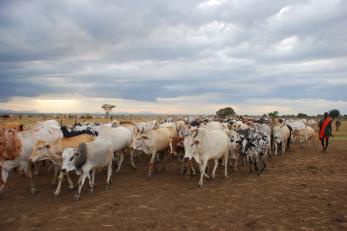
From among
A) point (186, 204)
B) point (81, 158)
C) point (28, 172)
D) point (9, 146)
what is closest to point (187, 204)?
point (186, 204)

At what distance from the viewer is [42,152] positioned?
10.3 meters

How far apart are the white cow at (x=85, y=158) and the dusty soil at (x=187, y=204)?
691 mm

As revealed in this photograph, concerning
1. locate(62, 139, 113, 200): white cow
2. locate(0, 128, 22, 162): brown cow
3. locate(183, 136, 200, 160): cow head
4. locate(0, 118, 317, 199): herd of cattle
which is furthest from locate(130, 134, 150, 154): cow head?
locate(0, 128, 22, 162): brown cow

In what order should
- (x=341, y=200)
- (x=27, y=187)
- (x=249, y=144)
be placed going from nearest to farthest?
(x=341, y=200) < (x=27, y=187) < (x=249, y=144)

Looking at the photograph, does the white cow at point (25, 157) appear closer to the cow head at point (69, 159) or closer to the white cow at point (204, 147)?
the cow head at point (69, 159)

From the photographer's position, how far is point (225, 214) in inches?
313

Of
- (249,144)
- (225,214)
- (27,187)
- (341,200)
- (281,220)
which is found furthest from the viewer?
(249,144)

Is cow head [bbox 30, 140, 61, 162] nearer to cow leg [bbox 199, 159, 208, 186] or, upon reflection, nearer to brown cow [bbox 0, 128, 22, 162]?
brown cow [bbox 0, 128, 22, 162]

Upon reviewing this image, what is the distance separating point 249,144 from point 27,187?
787cm

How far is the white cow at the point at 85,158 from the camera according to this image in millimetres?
9422

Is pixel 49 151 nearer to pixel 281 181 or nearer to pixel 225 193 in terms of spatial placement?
pixel 225 193

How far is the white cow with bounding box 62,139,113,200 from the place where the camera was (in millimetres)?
9422

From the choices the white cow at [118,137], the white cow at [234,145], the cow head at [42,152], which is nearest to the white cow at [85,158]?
the cow head at [42,152]

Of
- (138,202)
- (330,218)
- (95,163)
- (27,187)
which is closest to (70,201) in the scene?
(95,163)
